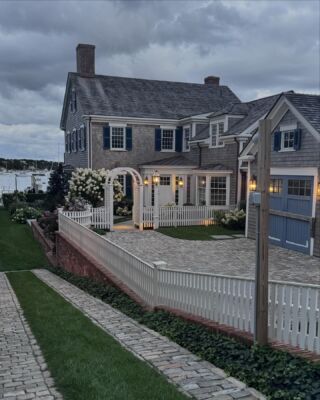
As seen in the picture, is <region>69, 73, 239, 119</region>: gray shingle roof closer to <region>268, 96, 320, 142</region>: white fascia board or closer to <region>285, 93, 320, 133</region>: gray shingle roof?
<region>268, 96, 320, 142</region>: white fascia board

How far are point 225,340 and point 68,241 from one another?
32.9 ft

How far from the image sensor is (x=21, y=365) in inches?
218

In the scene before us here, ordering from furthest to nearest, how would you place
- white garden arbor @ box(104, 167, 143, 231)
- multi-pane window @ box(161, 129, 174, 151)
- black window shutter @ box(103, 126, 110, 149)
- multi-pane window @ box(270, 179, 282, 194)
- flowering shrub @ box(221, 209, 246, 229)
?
multi-pane window @ box(161, 129, 174, 151), black window shutter @ box(103, 126, 110, 149), flowering shrub @ box(221, 209, 246, 229), white garden arbor @ box(104, 167, 143, 231), multi-pane window @ box(270, 179, 282, 194)

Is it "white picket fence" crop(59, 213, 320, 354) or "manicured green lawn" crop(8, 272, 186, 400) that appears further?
"white picket fence" crop(59, 213, 320, 354)

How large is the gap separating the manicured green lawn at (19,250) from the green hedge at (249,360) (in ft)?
34.3

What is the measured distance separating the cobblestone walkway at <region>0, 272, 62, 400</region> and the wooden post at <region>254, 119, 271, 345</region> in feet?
9.00

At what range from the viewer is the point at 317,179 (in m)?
12.7

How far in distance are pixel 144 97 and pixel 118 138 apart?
404cm

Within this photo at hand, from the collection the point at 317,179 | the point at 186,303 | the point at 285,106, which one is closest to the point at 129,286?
the point at 186,303

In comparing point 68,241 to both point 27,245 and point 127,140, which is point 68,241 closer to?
point 27,245

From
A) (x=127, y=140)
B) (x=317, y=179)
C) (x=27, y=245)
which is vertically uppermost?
(x=127, y=140)

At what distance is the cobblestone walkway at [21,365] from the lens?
15.2 ft

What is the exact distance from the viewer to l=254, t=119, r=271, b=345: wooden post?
17.7 ft

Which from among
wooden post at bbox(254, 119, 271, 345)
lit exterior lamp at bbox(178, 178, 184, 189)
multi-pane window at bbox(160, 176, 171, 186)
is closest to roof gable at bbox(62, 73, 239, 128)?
→ multi-pane window at bbox(160, 176, 171, 186)
